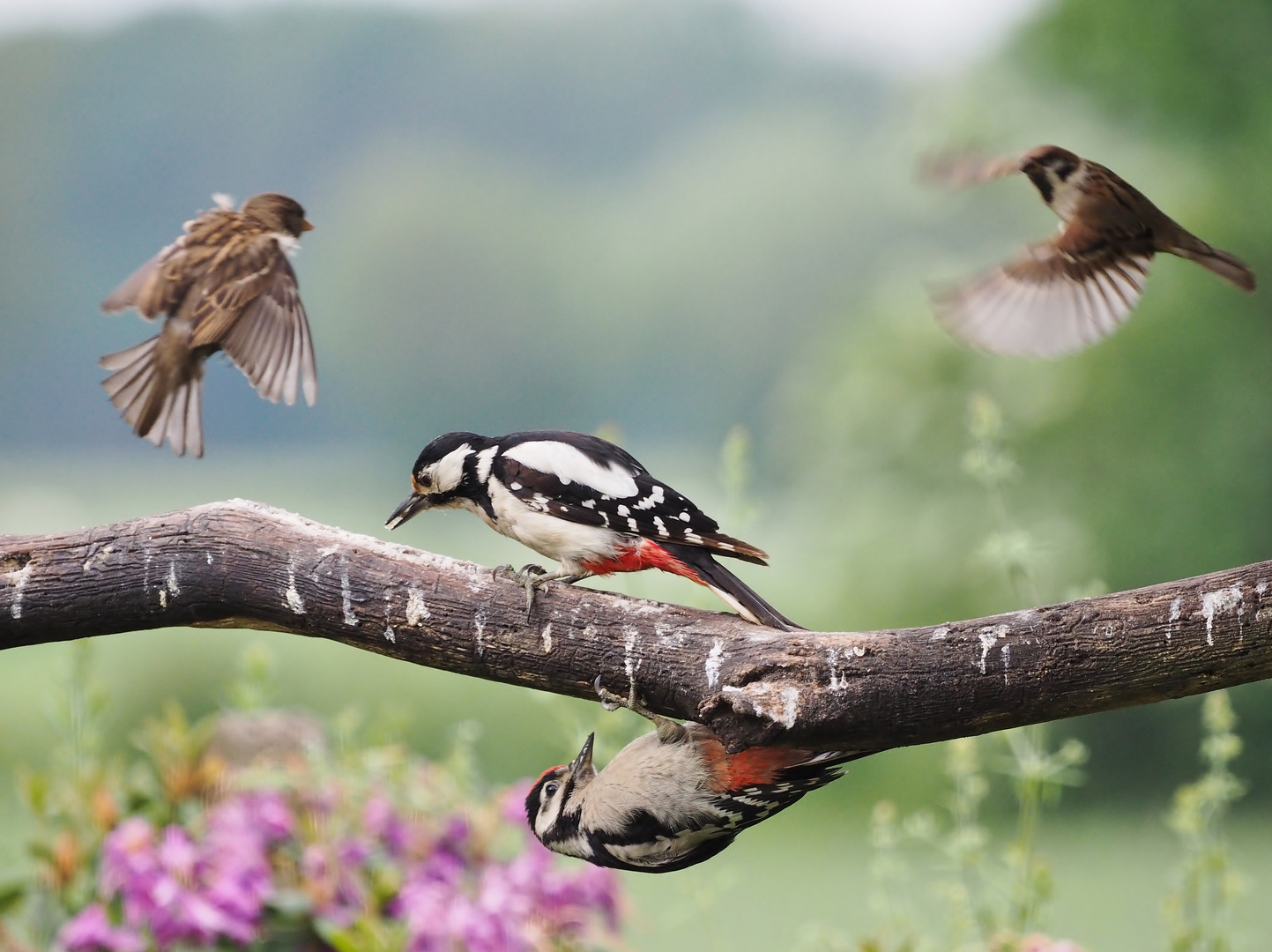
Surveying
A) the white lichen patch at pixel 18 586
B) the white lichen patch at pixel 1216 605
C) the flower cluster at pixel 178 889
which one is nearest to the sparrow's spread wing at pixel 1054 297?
the white lichen patch at pixel 1216 605

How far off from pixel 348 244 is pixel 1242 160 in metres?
4.14

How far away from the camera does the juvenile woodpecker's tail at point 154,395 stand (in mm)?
1675

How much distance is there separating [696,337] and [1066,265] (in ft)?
17.4

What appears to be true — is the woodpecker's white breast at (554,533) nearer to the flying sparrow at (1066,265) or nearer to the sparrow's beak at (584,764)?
the sparrow's beak at (584,764)

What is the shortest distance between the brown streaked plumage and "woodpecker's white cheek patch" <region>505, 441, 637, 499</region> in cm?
34

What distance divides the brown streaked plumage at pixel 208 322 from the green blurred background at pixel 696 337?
9 cm

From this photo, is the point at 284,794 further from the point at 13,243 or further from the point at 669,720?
the point at 13,243

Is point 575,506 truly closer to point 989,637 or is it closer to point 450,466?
point 450,466

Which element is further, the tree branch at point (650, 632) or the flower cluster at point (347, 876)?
the flower cluster at point (347, 876)

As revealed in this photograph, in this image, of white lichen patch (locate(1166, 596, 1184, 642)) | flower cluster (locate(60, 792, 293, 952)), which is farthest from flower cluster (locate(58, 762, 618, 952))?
white lichen patch (locate(1166, 596, 1184, 642))

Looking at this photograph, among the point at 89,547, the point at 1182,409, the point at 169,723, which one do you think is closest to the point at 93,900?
the point at 169,723

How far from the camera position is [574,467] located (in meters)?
1.49

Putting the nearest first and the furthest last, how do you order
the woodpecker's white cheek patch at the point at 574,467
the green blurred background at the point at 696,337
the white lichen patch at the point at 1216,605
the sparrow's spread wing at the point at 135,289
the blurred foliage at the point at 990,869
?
the white lichen patch at the point at 1216,605 < the woodpecker's white cheek patch at the point at 574,467 < the sparrow's spread wing at the point at 135,289 < the blurred foliage at the point at 990,869 < the green blurred background at the point at 696,337

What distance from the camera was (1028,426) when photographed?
14.8 feet
